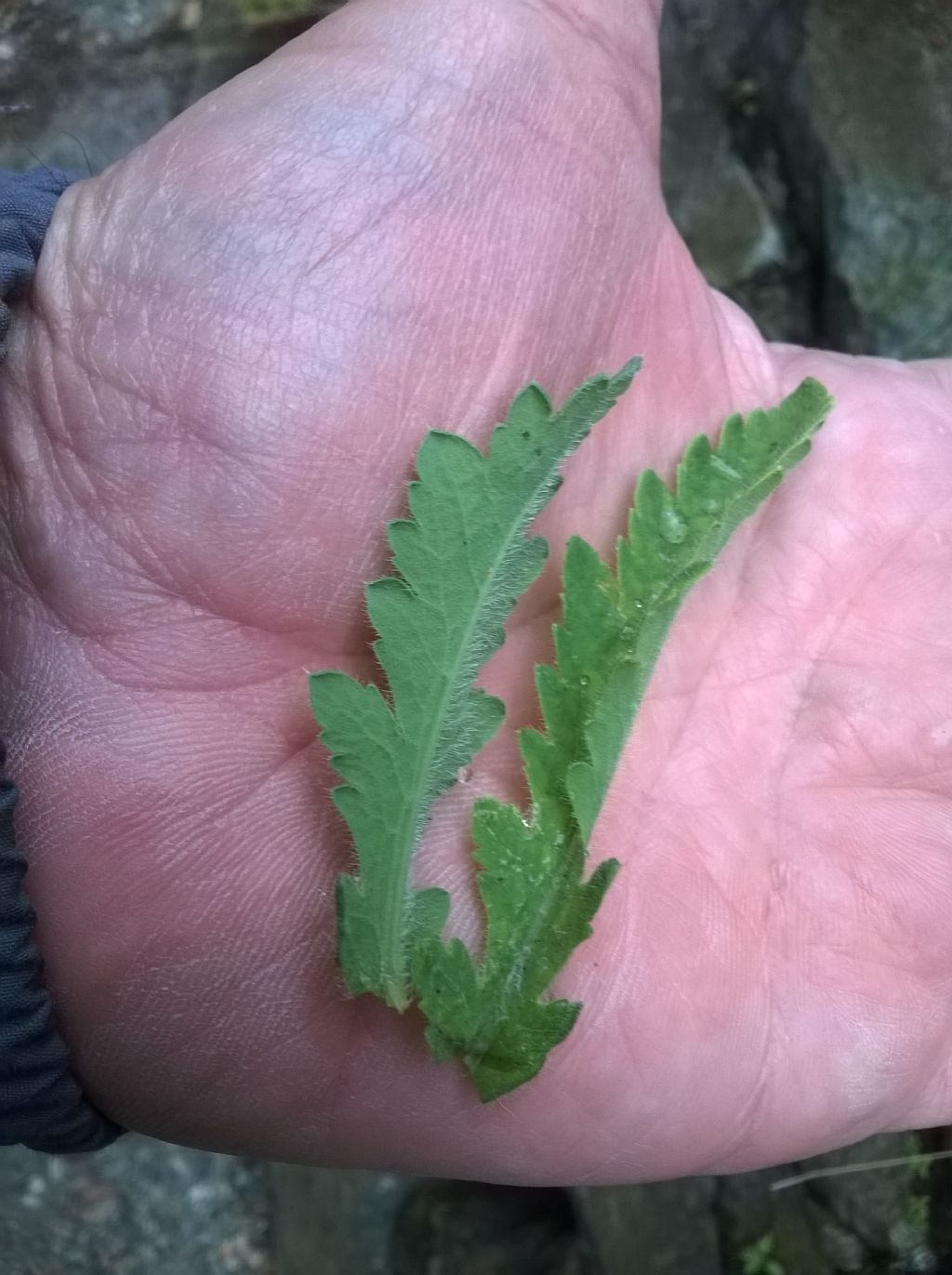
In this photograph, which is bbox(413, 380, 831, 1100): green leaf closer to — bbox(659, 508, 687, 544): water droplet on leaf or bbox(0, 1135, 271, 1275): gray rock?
bbox(659, 508, 687, 544): water droplet on leaf

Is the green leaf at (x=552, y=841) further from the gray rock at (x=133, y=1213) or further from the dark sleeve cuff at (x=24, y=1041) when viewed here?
the gray rock at (x=133, y=1213)

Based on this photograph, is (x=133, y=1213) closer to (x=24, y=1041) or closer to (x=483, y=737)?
(x=24, y=1041)

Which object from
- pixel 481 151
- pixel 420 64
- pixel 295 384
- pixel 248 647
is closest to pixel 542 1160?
pixel 248 647

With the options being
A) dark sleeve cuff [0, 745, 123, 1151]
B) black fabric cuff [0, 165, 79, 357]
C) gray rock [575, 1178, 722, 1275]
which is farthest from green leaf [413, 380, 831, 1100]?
gray rock [575, 1178, 722, 1275]

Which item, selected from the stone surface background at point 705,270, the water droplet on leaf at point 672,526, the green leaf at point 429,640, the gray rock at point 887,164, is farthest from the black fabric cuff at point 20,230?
the gray rock at point 887,164

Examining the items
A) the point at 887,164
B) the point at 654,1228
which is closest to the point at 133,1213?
the point at 654,1228
